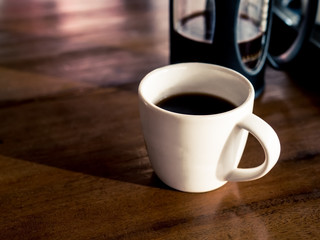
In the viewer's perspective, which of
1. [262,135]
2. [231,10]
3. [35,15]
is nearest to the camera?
[262,135]

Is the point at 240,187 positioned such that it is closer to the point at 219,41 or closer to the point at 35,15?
the point at 219,41

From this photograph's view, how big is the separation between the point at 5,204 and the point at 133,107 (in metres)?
0.24

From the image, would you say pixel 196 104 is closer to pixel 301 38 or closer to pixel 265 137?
pixel 265 137

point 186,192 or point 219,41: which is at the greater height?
point 219,41

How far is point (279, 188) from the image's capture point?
0.48 m

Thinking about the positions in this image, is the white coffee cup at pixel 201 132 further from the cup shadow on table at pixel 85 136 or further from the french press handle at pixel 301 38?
the french press handle at pixel 301 38

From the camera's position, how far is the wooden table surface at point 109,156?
43 cm

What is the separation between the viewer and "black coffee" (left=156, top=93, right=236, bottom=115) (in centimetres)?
48

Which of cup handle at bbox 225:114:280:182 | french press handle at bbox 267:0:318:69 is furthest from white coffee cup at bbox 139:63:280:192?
french press handle at bbox 267:0:318:69

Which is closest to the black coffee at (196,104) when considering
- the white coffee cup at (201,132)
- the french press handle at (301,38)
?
the white coffee cup at (201,132)

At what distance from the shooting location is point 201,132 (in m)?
0.41

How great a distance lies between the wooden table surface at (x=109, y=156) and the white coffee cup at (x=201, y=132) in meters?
0.04

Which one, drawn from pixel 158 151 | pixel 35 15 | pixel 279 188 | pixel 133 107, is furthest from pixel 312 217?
pixel 35 15

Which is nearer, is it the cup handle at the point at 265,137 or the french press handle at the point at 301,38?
the cup handle at the point at 265,137
